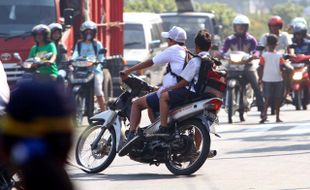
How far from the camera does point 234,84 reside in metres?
18.5

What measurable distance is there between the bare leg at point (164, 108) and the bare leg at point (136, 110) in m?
0.23

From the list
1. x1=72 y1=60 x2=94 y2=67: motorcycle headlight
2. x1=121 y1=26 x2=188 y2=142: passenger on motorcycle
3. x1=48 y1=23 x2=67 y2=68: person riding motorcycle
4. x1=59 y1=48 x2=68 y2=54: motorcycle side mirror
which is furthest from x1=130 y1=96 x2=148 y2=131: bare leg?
x1=59 y1=48 x2=68 y2=54: motorcycle side mirror

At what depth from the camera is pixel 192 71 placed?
36.6 ft

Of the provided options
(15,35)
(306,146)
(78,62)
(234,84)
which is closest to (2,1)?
(15,35)

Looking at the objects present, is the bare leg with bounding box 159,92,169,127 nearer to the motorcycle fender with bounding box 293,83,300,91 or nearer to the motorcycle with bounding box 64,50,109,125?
the motorcycle with bounding box 64,50,109,125

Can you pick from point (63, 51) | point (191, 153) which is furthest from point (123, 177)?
point (63, 51)

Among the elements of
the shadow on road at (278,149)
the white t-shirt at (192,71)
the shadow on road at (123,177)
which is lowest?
the shadow on road at (278,149)

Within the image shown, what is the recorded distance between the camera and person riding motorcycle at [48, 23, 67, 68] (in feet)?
60.6

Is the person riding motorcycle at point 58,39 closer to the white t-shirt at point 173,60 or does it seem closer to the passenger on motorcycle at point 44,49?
the passenger on motorcycle at point 44,49

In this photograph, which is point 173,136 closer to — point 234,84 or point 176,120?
point 176,120

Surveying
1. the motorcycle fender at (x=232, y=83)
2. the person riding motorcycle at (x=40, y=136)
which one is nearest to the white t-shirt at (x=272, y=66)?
the motorcycle fender at (x=232, y=83)

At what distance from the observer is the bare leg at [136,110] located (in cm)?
1126

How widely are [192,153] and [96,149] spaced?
1.10m

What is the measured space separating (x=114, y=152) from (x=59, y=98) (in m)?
8.53
